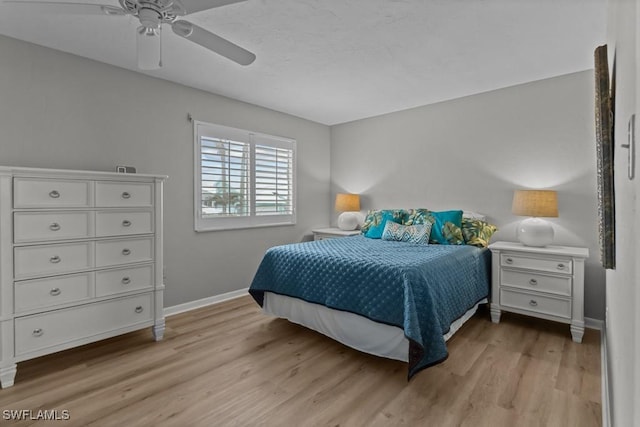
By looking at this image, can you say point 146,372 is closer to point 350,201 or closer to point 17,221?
point 17,221

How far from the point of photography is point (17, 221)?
2.10 metres

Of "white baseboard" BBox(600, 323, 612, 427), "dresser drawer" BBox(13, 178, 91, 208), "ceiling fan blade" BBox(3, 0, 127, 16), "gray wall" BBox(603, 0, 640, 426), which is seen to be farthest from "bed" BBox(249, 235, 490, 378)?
"ceiling fan blade" BBox(3, 0, 127, 16)

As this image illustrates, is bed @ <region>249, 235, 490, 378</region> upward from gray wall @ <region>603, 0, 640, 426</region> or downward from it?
downward

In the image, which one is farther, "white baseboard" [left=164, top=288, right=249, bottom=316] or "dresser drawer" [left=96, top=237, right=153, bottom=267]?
"white baseboard" [left=164, top=288, right=249, bottom=316]

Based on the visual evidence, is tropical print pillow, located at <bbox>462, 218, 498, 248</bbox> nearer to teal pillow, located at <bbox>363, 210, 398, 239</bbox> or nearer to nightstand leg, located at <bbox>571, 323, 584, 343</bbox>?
teal pillow, located at <bbox>363, 210, 398, 239</bbox>

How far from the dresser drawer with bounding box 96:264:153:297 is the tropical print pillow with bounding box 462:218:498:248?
300cm

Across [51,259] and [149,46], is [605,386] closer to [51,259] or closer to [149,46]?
[149,46]

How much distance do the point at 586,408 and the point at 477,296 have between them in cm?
114

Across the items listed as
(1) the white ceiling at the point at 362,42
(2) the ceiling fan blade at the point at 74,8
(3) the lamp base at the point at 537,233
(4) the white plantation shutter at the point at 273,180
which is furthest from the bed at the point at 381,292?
(2) the ceiling fan blade at the point at 74,8

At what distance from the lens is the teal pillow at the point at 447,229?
10.9 ft

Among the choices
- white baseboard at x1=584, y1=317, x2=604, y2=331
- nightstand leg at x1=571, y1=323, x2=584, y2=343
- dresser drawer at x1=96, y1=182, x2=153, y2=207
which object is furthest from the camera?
white baseboard at x1=584, y1=317, x2=604, y2=331

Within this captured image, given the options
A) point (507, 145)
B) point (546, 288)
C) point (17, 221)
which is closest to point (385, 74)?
point (507, 145)

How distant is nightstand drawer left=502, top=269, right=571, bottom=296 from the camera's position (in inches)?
108

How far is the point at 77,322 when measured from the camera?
7.65 feet
